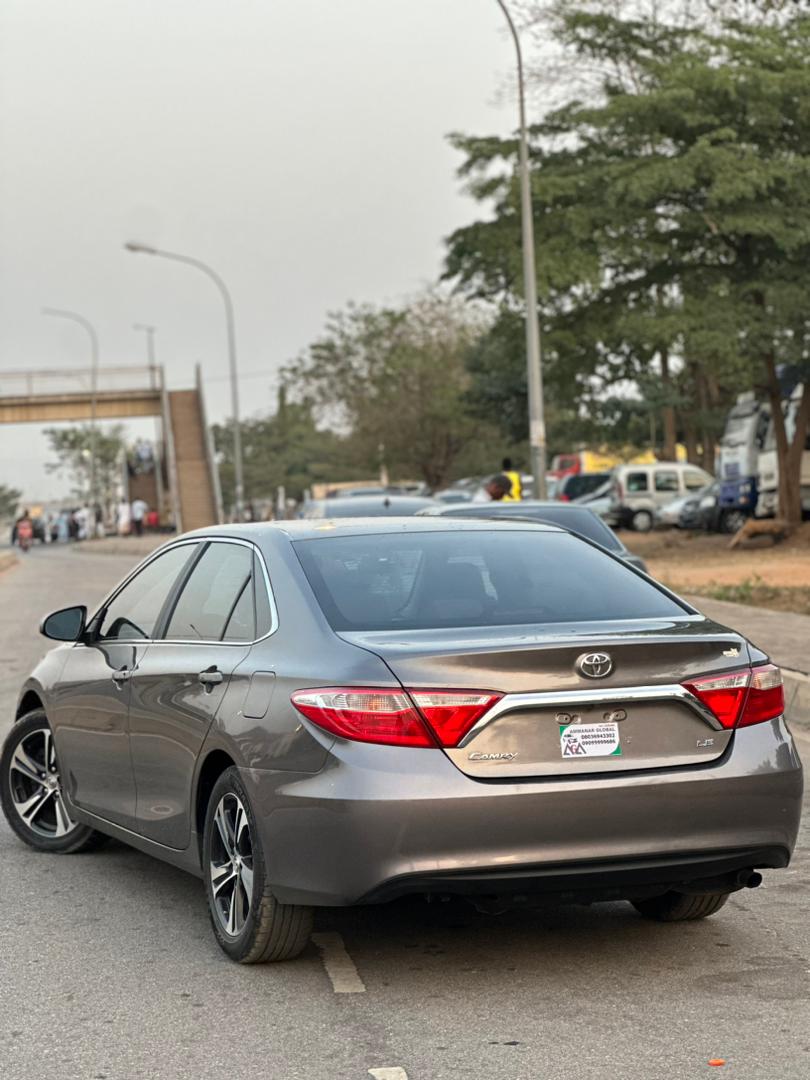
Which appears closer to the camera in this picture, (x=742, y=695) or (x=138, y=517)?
(x=742, y=695)

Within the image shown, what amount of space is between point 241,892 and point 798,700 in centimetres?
677

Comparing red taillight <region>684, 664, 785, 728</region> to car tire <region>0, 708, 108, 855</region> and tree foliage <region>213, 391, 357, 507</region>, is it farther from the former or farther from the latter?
tree foliage <region>213, 391, 357, 507</region>

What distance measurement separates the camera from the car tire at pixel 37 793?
25.1 ft

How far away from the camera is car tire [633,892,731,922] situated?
613 cm

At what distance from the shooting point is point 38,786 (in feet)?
25.8

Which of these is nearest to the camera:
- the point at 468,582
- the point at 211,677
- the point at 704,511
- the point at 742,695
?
the point at 742,695

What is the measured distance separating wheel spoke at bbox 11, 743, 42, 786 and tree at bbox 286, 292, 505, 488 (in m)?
61.2

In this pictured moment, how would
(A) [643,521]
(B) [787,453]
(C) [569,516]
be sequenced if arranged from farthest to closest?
(A) [643,521] → (B) [787,453] → (C) [569,516]

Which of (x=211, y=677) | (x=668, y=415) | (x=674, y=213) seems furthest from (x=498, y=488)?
(x=668, y=415)

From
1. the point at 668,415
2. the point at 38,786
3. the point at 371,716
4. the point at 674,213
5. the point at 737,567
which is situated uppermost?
the point at 674,213

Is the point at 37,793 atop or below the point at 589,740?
below

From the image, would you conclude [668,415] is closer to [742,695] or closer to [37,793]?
[37,793]

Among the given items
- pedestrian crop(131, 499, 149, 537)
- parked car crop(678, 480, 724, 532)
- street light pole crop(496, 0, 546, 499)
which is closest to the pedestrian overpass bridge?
pedestrian crop(131, 499, 149, 537)

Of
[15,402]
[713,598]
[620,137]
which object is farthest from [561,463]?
[713,598]
